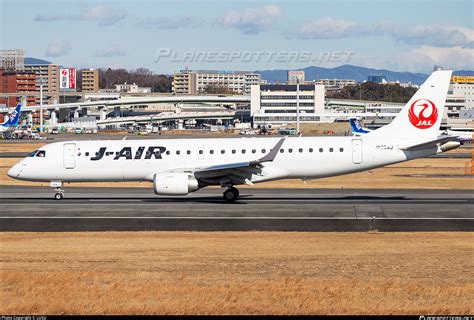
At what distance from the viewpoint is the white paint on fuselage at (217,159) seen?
4088 centimetres

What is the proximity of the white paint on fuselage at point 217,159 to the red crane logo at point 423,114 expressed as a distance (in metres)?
1.54

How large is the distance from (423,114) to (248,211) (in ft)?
38.5

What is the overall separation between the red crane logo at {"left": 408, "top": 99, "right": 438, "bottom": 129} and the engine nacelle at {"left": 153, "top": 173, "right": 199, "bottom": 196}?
1225 centimetres

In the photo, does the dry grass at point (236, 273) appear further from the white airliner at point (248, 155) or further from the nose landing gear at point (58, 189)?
the nose landing gear at point (58, 189)

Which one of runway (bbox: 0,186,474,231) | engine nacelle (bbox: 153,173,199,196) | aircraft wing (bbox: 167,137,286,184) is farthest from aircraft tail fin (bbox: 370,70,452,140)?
engine nacelle (bbox: 153,173,199,196)

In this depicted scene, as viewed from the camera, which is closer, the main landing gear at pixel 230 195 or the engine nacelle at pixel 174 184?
the engine nacelle at pixel 174 184

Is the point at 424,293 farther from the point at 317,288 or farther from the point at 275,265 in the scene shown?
the point at 275,265

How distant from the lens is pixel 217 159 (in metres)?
41.4

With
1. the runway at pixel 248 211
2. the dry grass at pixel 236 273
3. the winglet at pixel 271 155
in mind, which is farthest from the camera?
the winglet at pixel 271 155

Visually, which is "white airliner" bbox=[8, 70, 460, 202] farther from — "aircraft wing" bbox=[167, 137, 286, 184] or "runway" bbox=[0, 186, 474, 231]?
"runway" bbox=[0, 186, 474, 231]

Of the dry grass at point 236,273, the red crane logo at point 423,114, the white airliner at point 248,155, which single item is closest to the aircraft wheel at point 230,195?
the white airliner at point 248,155

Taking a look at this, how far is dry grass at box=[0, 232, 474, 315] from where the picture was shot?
19078 millimetres

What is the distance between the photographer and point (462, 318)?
1686cm

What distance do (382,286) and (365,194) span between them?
24379 millimetres
